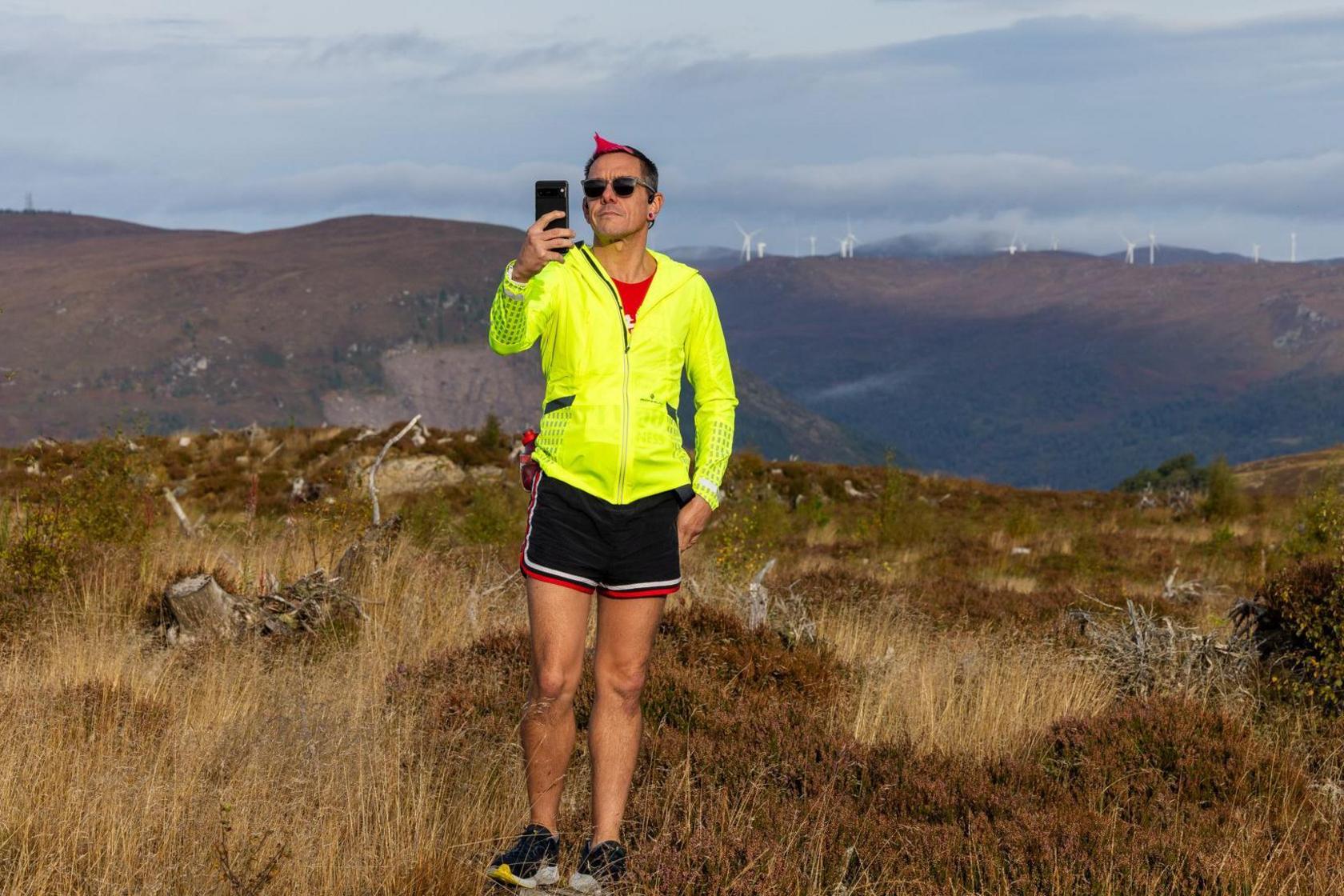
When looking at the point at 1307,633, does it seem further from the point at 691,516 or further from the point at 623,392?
the point at 623,392

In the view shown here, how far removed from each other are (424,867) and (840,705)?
2899 mm

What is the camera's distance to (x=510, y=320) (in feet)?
13.1

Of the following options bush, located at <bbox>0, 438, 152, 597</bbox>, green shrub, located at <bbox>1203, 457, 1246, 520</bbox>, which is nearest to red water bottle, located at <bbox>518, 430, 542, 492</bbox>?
bush, located at <bbox>0, 438, 152, 597</bbox>

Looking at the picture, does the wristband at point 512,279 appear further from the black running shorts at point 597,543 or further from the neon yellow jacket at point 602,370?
the black running shorts at point 597,543

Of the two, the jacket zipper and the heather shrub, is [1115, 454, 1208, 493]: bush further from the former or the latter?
the jacket zipper

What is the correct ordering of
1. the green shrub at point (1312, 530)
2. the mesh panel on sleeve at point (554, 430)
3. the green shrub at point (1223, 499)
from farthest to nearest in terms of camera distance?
the green shrub at point (1223, 499)
the green shrub at point (1312, 530)
the mesh panel on sleeve at point (554, 430)

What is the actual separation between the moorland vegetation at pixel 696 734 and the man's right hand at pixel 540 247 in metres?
1.77

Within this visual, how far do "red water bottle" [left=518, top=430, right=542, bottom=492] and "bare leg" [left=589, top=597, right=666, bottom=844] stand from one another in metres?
0.45

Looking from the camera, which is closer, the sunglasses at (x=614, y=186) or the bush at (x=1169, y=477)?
the sunglasses at (x=614, y=186)

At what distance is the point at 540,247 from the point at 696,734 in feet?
8.50

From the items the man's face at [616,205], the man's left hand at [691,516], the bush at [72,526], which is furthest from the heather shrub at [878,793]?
the bush at [72,526]

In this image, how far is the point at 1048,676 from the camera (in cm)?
701

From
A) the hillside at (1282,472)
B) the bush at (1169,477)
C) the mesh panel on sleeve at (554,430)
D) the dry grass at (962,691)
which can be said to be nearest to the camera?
the mesh panel on sleeve at (554,430)

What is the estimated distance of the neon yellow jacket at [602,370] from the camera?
401 centimetres
